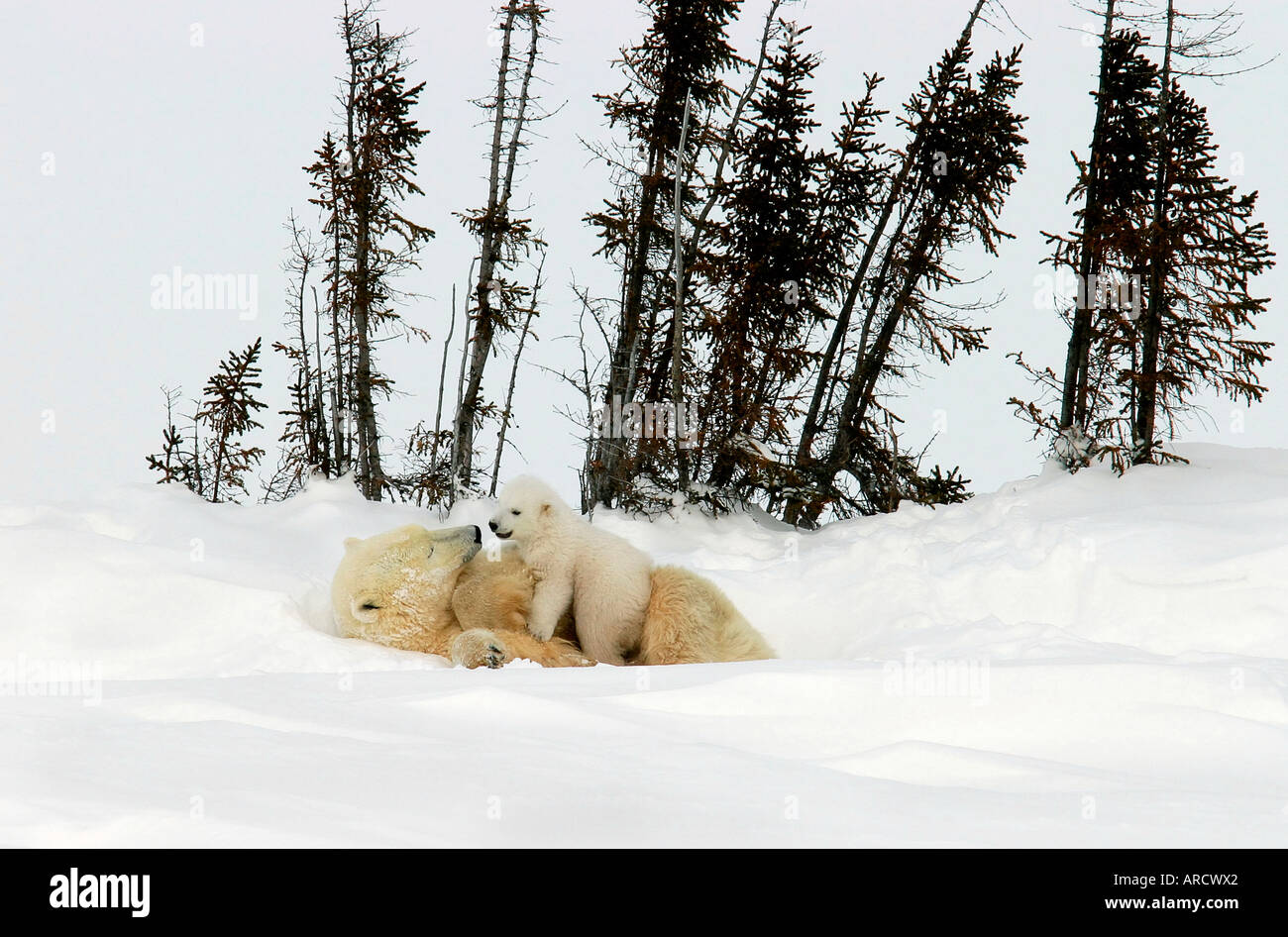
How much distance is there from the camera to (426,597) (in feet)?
16.3

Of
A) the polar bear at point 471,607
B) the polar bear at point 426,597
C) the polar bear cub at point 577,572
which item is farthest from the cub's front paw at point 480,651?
the polar bear cub at point 577,572

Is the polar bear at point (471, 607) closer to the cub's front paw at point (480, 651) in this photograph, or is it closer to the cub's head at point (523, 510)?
the cub's front paw at point (480, 651)

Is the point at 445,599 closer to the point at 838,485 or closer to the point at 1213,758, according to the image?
the point at 1213,758

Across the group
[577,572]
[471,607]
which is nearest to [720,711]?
[577,572]

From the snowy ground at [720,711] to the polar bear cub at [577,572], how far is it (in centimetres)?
68

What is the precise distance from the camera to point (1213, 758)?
9.71 feet

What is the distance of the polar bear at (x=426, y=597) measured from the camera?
4.90 meters

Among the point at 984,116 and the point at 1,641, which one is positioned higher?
the point at 984,116

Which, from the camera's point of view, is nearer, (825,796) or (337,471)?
(825,796)

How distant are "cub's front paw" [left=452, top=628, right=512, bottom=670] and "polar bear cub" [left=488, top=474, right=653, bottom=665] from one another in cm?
40

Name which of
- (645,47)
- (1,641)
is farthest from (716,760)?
(645,47)
